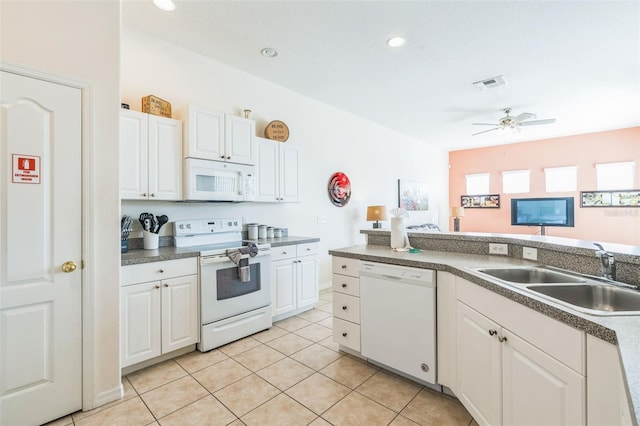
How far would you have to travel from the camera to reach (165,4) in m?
2.38

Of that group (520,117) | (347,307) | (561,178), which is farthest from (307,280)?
(561,178)

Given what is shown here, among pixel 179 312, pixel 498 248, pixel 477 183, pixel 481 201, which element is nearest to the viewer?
pixel 498 248

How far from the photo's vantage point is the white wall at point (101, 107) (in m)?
1.75

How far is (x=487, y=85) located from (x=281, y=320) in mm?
4018

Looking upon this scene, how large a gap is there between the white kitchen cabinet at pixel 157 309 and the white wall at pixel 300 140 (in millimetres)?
757

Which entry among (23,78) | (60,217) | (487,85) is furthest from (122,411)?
(487,85)

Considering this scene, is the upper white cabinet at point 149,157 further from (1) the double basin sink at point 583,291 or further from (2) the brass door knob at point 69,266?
(1) the double basin sink at point 583,291

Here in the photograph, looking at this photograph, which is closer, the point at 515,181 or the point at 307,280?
the point at 307,280

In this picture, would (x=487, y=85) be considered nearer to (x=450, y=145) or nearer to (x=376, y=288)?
(x=376, y=288)

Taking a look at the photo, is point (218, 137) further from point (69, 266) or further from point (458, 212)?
point (458, 212)

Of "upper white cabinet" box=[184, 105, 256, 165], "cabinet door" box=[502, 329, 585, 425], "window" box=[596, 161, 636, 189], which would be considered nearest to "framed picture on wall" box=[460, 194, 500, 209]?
"window" box=[596, 161, 636, 189]

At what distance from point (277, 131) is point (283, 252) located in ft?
5.19

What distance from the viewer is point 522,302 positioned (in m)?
1.25

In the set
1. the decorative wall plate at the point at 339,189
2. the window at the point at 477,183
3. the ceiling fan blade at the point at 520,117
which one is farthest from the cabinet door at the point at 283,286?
the window at the point at 477,183
